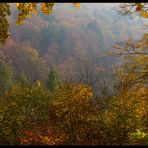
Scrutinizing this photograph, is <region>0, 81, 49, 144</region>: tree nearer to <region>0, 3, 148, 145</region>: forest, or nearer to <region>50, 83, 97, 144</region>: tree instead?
<region>0, 3, 148, 145</region>: forest

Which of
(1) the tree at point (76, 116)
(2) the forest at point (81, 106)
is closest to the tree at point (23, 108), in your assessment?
(2) the forest at point (81, 106)

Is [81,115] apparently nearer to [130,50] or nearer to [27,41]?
[130,50]

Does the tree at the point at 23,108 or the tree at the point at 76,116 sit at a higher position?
the tree at the point at 76,116

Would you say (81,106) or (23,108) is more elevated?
(81,106)

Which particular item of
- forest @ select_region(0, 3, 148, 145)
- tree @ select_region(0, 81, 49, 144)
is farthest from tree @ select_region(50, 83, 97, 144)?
tree @ select_region(0, 81, 49, 144)

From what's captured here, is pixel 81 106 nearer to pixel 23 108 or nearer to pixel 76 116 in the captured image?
pixel 76 116

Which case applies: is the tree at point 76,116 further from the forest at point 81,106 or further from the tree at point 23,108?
the tree at point 23,108

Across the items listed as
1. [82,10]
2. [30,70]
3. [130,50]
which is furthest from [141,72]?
[82,10]

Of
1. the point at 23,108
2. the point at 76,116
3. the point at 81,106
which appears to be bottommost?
the point at 23,108

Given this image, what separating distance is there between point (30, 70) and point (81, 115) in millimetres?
64222

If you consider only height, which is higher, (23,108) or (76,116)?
(76,116)

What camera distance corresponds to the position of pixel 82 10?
17012cm

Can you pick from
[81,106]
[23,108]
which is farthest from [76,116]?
[23,108]

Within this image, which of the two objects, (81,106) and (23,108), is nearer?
(81,106)
